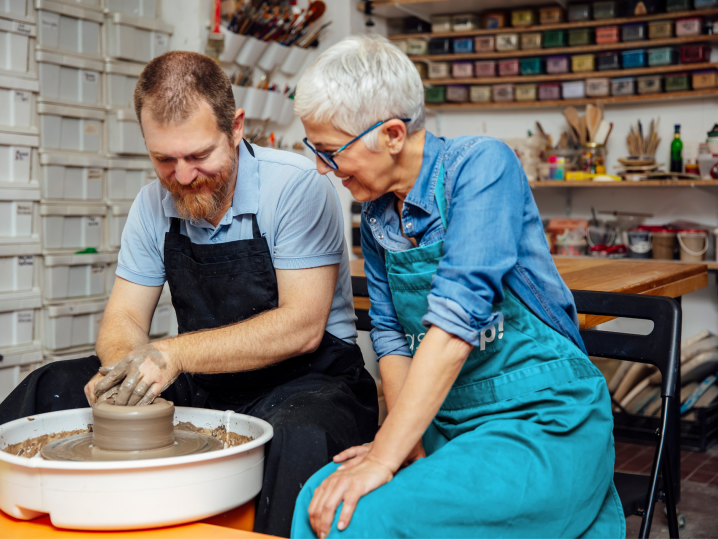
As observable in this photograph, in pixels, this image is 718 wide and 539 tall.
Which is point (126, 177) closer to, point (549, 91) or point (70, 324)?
point (70, 324)

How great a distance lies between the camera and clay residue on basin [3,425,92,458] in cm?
156

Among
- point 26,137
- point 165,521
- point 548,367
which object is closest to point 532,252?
point 548,367

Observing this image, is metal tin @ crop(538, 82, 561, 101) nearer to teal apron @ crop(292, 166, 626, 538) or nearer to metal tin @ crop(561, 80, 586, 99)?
metal tin @ crop(561, 80, 586, 99)

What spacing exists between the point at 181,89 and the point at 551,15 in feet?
11.7

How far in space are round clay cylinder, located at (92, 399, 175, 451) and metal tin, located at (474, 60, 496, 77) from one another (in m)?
3.95

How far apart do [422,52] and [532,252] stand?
3874mm

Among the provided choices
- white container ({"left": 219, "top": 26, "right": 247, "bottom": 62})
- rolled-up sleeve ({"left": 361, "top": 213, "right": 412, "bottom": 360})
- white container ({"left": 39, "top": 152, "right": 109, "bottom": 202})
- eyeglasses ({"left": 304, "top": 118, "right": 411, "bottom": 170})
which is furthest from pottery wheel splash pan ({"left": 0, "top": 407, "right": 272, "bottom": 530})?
white container ({"left": 219, "top": 26, "right": 247, "bottom": 62})

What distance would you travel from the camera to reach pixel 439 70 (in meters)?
4.98

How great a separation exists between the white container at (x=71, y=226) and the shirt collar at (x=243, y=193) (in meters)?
1.76

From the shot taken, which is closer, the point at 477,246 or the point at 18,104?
the point at 477,246

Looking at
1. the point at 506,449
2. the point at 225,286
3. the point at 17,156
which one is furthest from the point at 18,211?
the point at 506,449

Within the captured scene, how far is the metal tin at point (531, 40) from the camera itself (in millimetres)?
4641

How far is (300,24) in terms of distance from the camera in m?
4.39

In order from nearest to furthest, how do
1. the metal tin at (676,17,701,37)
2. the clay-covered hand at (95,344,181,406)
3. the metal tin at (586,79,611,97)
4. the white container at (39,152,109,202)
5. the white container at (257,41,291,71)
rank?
the clay-covered hand at (95,344,181,406) → the white container at (39,152,109,202) → the metal tin at (676,17,701,37) → the white container at (257,41,291,71) → the metal tin at (586,79,611,97)
